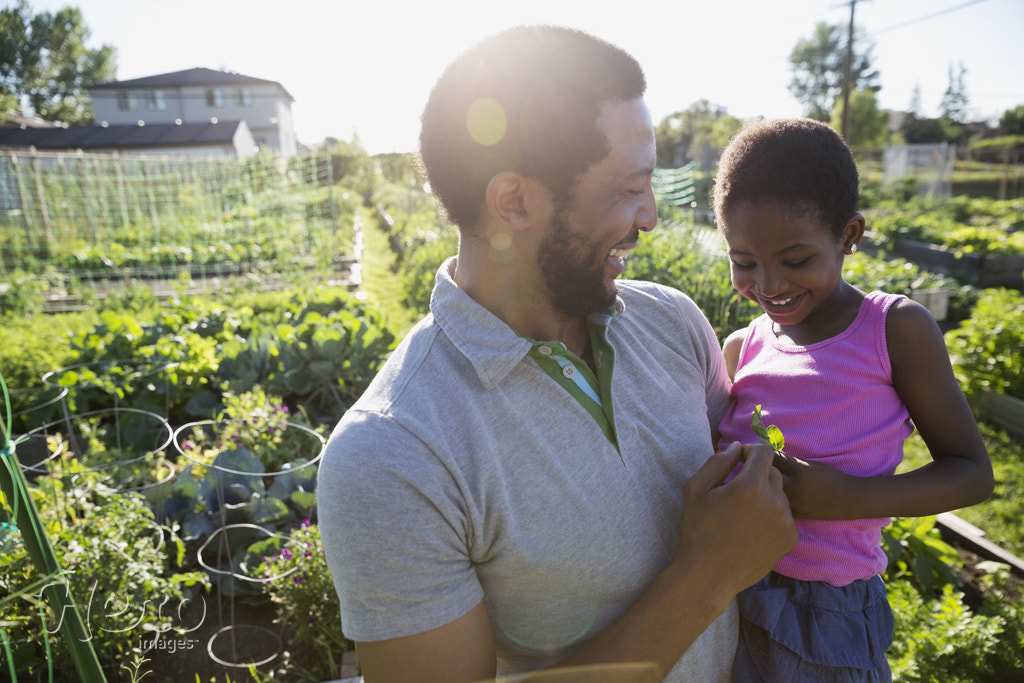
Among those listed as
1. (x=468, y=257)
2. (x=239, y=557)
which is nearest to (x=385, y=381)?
(x=468, y=257)

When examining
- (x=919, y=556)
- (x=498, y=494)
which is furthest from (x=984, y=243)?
(x=498, y=494)

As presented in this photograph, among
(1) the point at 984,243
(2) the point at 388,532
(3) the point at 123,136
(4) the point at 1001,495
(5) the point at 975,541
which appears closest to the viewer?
(2) the point at 388,532

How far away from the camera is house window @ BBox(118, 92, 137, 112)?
39531 millimetres

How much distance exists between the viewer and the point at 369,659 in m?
1.01

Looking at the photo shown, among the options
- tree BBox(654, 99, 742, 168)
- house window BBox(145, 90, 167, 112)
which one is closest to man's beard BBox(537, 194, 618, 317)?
tree BBox(654, 99, 742, 168)

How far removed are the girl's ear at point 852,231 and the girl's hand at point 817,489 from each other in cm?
61

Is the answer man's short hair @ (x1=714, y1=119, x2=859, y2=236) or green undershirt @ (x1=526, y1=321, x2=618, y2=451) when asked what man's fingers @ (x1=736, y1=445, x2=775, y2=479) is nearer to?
green undershirt @ (x1=526, y1=321, x2=618, y2=451)

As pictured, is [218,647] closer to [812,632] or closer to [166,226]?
[812,632]

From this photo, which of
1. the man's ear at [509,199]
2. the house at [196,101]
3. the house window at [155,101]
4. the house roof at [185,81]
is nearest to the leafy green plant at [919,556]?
the man's ear at [509,199]

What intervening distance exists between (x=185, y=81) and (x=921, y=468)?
45.9 metres

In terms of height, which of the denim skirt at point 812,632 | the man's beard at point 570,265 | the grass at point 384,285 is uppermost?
the man's beard at point 570,265

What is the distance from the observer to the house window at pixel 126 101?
39.5 m

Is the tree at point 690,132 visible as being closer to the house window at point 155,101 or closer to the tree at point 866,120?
the tree at point 866,120

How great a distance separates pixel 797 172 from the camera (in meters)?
1.55
